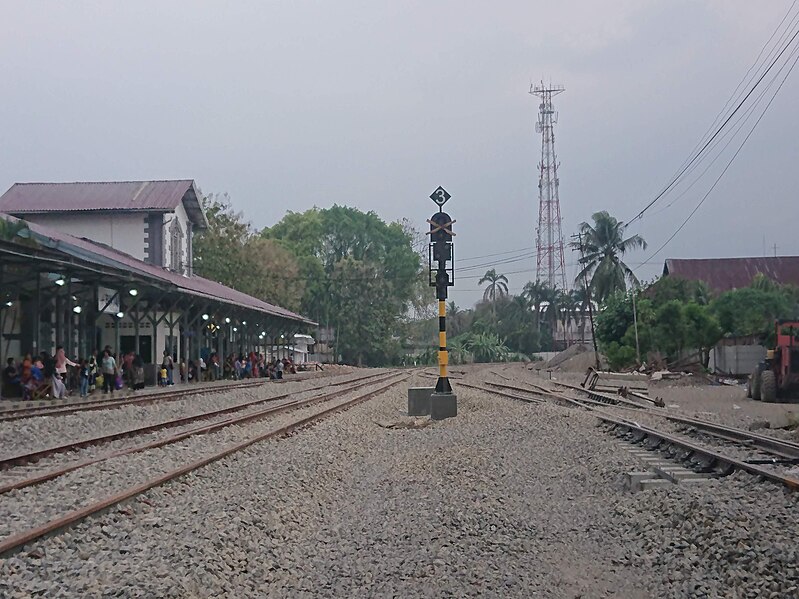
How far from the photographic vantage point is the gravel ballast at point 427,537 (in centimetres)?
557

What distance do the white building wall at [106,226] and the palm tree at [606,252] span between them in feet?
107

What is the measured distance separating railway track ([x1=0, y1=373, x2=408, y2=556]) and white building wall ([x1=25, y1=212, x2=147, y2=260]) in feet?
88.6

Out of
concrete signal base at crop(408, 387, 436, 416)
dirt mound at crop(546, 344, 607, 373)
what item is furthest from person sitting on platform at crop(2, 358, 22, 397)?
dirt mound at crop(546, 344, 607, 373)

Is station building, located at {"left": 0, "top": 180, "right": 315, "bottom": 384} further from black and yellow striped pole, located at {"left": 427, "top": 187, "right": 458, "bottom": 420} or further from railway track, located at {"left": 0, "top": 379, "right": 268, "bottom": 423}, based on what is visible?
black and yellow striped pole, located at {"left": 427, "top": 187, "right": 458, "bottom": 420}

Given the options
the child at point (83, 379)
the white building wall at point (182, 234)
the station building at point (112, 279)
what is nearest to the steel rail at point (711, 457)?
the station building at point (112, 279)

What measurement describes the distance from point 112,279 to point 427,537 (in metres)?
19.6

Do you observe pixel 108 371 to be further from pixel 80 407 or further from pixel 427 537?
pixel 427 537

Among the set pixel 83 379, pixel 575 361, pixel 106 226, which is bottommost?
pixel 575 361

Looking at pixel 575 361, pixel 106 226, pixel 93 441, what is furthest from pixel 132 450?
pixel 575 361

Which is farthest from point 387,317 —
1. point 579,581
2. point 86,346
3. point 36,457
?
point 579,581

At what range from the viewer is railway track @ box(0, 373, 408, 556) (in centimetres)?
674

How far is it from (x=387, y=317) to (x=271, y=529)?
7106 centimetres

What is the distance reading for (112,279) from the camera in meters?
24.6

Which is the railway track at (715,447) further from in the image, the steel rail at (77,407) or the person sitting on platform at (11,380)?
the person sitting on platform at (11,380)
